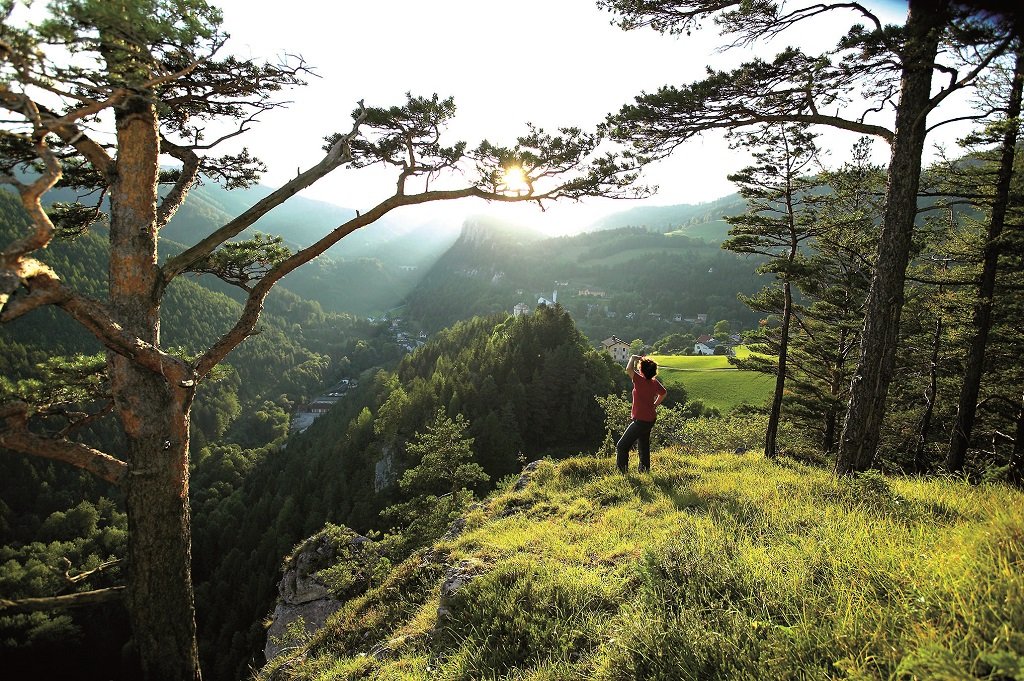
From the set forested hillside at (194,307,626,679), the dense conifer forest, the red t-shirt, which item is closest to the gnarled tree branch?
the dense conifer forest

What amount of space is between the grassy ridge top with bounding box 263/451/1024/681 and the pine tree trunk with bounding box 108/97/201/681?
4.63 ft

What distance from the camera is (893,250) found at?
19.5 ft

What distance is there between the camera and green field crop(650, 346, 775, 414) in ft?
141

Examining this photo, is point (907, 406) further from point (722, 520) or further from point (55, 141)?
point (55, 141)

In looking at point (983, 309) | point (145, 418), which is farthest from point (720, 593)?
point (983, 309)

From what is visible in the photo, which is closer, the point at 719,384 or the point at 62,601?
the point at 62,601

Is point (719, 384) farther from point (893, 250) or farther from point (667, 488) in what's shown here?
point (667, 488)

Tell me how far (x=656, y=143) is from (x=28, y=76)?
7002 millimetres

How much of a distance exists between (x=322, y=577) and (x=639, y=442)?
963cm

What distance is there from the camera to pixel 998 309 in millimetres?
12406

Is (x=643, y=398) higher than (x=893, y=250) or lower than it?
lower

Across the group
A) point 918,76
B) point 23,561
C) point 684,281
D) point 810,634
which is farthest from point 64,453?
point 684,281

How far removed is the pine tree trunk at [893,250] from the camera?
5340mm

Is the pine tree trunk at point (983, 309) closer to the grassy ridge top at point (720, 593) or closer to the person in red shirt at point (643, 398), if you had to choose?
the grassy ridge top at point (720, 593)
